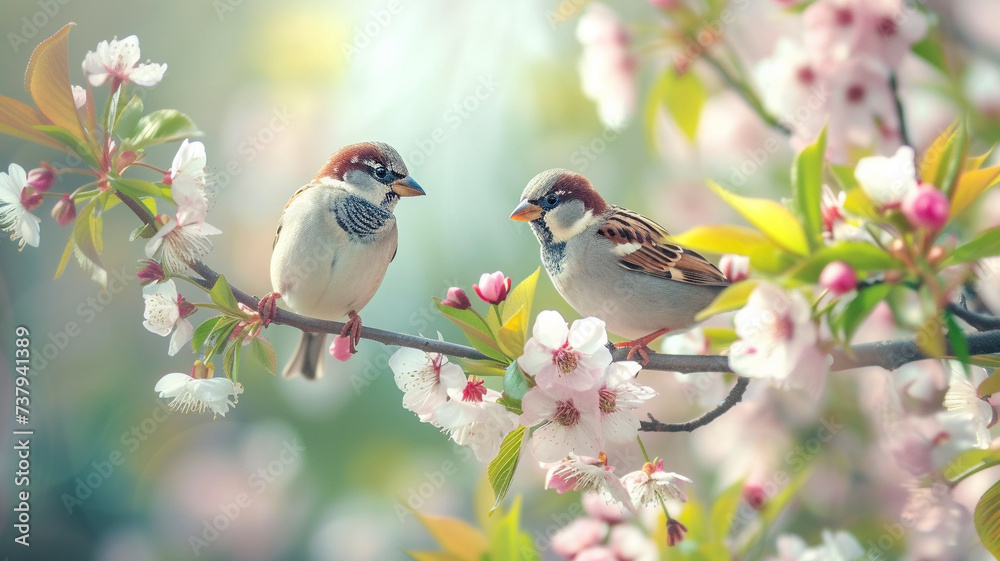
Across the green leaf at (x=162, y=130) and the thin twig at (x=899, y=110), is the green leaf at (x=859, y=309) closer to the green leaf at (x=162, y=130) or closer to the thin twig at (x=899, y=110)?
the thin twig at (x=899, y=110)

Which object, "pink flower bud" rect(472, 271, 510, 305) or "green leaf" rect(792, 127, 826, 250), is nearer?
"green leaf" rect(792, 127, 826, 250)

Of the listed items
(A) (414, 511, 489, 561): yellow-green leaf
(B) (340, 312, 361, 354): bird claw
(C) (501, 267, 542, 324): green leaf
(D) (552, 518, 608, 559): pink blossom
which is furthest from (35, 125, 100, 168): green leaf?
(D) (552, 518, 608, 559): pink blossom

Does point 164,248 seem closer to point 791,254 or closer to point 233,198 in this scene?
point 791,254

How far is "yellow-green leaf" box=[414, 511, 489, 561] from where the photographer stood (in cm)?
78

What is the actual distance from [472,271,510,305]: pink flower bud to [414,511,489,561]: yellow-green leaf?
0.30 meters

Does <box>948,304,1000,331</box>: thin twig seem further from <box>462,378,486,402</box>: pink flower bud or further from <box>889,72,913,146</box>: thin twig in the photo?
<box>462,378,486,402</box>: pink flower bud

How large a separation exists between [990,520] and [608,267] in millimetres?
423

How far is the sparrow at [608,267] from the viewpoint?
0.79 m

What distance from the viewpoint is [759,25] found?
1.31 metres

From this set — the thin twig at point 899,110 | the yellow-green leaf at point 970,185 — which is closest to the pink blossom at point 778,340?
the yellow-green leaf at point 970,185

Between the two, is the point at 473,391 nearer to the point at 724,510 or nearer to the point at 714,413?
the point at 714,413

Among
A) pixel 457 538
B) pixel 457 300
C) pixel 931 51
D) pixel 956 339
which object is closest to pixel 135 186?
pixel 457 300

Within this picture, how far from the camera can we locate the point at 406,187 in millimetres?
848

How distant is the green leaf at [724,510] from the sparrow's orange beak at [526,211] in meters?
0.36
